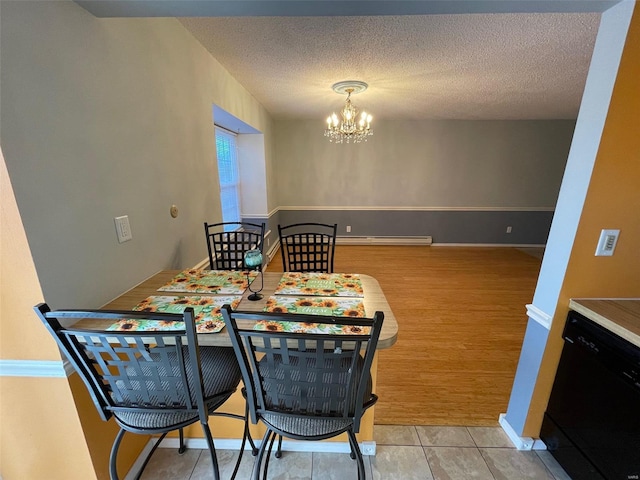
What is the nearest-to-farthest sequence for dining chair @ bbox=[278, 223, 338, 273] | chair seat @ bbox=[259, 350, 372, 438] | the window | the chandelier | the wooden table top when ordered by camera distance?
chair seat @ bbox=[259, 350, 372, 438]
the wooden table top
dining chair @ bbox=[278, 223, 338, 273]
the chandelier
the window

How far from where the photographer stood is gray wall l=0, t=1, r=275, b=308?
86 centimetres

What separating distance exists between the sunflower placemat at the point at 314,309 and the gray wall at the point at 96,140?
0.77 m

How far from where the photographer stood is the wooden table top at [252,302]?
96cm

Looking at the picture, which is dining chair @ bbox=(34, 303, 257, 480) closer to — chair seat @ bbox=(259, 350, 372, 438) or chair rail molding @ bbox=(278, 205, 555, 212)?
chair seat @ bbox=(259, 350, 372, 438)

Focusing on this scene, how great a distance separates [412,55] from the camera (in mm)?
2152

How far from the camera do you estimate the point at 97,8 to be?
41.5 inches

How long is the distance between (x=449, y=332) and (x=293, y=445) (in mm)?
1746

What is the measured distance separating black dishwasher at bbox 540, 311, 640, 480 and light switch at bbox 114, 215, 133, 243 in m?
2.15

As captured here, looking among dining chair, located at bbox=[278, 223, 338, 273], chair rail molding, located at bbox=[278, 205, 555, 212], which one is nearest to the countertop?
dining chair, located at bbox=[278, 223, 338, 273]

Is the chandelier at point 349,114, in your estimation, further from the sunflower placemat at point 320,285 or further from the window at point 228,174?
the sunflower placemat at point 320,285

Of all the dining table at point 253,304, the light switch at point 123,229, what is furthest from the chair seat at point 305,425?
the light switch at point 123,229

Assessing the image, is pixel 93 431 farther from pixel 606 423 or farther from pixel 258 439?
pixel 606 423

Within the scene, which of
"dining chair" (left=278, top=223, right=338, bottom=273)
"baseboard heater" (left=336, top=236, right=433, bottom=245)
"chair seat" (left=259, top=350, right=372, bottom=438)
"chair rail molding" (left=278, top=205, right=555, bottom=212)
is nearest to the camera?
"chair seat" (left=259, top=350, right=372, bottom=438)

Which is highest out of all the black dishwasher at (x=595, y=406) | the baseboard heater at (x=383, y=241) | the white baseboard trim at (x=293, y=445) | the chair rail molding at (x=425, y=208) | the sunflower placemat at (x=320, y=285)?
the sunflower placemat at (x=320, y=285)
